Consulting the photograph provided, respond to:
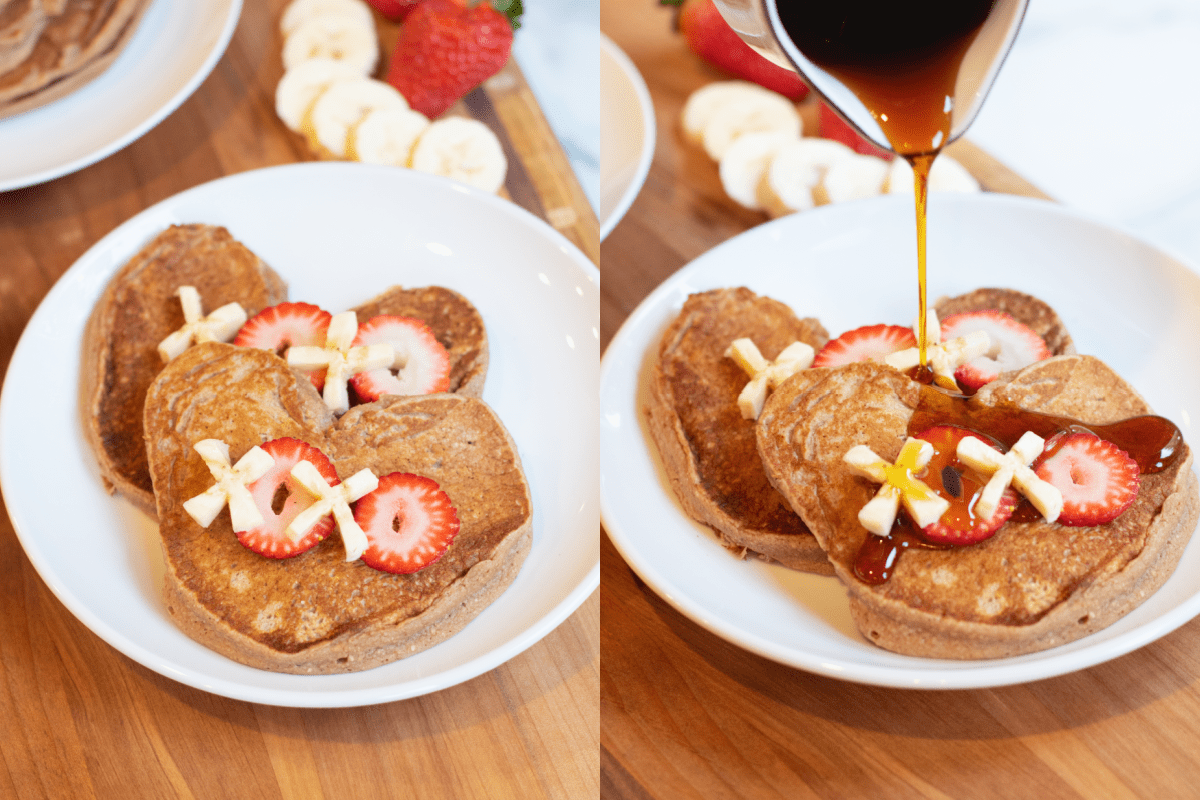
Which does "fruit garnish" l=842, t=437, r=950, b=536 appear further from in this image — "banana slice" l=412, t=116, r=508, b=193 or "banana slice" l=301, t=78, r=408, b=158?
"banana slice" l=301, t=78, r=408, b=158

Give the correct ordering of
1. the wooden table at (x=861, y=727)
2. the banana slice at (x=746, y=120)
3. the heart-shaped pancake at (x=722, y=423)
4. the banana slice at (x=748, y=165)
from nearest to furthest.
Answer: the wooden table at (x=861, y=727), the heart-shaped pancake at (x=722, y=423), the banana slice at (x=748, y=165), the banana slice at (x=746, y=120)

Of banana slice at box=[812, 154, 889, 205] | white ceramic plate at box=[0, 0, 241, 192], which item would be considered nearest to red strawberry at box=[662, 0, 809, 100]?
banana slice at box=[812, 154, 889, 205]

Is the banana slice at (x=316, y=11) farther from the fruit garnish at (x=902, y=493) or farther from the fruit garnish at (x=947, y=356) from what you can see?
the fruit garnish at (x=902, y=493)

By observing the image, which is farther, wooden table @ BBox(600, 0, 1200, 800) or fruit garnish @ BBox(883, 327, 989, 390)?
fruit garnish @ BBox(883, 327, 989, 390)

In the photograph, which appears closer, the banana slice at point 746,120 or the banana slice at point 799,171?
the banana slice at point 799,171

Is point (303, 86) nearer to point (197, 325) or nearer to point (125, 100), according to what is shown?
point (125, 100)

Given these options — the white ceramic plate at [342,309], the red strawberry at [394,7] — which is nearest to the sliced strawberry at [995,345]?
the white ceramic plate at [342,309]
